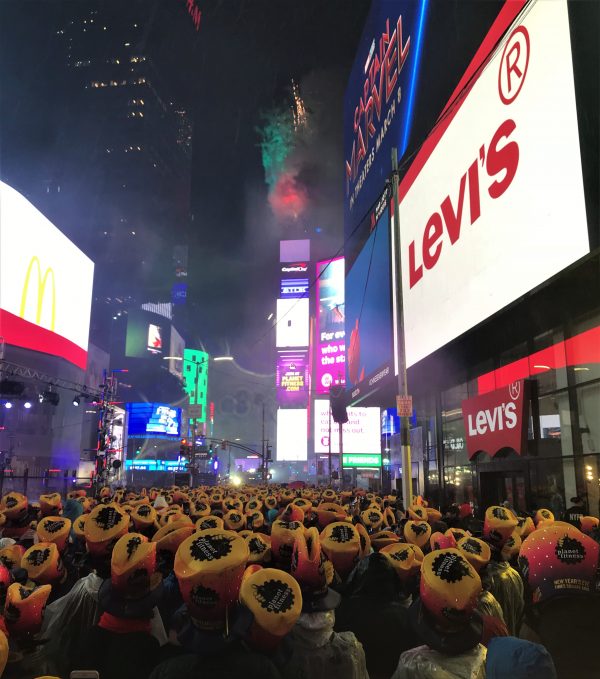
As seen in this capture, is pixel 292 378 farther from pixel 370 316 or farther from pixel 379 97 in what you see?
pixel 379 97

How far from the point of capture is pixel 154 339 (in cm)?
11406

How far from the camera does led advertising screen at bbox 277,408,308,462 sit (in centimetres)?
9188

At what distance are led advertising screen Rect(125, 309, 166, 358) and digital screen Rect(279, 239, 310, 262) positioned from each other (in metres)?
31.1

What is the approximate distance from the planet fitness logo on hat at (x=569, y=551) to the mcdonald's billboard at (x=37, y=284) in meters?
20.1

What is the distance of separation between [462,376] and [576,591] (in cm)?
1461

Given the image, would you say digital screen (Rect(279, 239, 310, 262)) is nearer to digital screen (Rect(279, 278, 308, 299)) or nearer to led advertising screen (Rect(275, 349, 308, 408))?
digital screen (Rect(279, 278, 308, 299))

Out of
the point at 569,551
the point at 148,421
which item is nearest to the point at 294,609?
the point at 569,551

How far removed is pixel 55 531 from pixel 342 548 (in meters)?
3.09

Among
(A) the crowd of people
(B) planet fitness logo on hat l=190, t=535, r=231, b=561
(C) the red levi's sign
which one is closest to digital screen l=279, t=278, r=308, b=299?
(C) the red levi's sign

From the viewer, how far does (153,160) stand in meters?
149

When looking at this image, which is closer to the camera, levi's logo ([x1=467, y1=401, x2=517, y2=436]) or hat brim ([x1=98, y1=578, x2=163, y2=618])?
hat brim ([x1=98, y1=578, x2=163, y2=618])

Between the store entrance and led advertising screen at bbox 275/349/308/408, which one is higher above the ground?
led advertising screen at bbox 275/349/308/408

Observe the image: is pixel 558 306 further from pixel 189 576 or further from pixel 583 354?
pixel 189 576

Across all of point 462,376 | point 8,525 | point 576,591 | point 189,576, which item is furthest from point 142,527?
point 462,376
